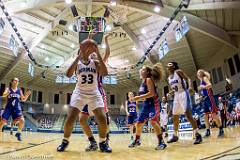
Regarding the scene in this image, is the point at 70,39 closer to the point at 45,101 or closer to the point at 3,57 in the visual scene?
the point at 3,57

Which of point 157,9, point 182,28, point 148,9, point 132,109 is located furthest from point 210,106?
point 148,9

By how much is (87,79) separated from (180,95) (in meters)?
2.26

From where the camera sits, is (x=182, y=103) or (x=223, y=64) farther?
(x=223, y=64)

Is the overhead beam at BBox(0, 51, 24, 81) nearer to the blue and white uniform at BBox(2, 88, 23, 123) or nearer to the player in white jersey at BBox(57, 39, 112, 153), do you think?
the blue and white uniform at BBox(2, 88, 23, 123)

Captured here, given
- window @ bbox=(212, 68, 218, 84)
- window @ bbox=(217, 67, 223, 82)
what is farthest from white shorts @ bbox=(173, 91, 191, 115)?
window @ bbox=(212, 68, 218, 84)

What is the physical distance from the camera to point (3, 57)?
24219 mm

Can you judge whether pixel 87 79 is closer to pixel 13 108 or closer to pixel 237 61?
pixel 13 108

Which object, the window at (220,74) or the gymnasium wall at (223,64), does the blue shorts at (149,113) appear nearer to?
the gymnasium wall at (223,64)

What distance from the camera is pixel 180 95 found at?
5477 millimetres

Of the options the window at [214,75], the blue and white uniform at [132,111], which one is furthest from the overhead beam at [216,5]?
the window at [214,75]

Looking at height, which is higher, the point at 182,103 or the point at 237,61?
the point at 237,61

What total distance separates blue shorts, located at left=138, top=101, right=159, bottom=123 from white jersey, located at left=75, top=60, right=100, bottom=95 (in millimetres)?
1243

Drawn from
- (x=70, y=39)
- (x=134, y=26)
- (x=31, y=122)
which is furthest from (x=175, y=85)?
(x=31, y=122)

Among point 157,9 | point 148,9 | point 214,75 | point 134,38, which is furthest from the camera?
point 214,75
